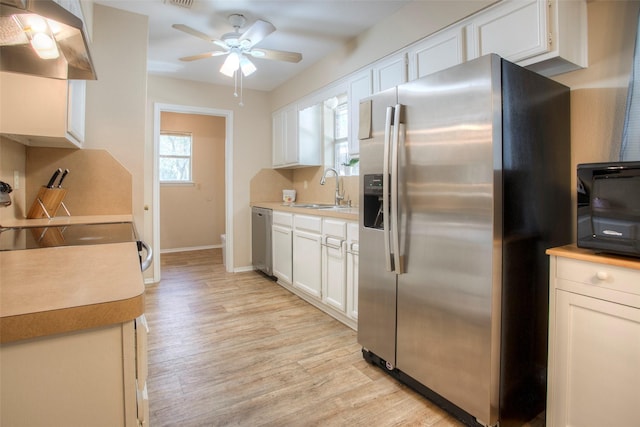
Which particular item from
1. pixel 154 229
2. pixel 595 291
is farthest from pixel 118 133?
pixel 595 291

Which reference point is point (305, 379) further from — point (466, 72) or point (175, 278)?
point (175, 278)

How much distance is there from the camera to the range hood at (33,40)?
100 centimetres

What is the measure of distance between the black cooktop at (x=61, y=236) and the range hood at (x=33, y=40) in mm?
751

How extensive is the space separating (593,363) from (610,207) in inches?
25.1

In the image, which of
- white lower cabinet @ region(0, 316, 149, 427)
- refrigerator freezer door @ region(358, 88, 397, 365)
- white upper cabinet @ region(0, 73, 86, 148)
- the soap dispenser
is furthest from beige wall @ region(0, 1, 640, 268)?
white lower cabinet @ region(0, 316, 149, 427)

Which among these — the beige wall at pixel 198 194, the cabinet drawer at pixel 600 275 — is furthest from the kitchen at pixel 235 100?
the beige wall at pixel 198 194

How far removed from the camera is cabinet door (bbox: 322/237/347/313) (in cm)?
268

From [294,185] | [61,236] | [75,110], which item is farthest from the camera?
A: [294,185]

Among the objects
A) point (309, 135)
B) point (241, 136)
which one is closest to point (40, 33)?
point (309, 135)

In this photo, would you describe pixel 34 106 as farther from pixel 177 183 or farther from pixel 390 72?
pixel 177 183

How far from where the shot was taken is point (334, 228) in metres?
2.76

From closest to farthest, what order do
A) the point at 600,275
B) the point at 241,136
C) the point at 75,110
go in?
1. the point at 600,275
2. the point at 75,110
3. the point at 241,136

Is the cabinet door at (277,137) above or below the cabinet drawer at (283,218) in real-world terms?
above

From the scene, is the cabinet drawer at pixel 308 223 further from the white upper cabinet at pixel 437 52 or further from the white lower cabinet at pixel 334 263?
the white upper cabinet at pixel 437 52
